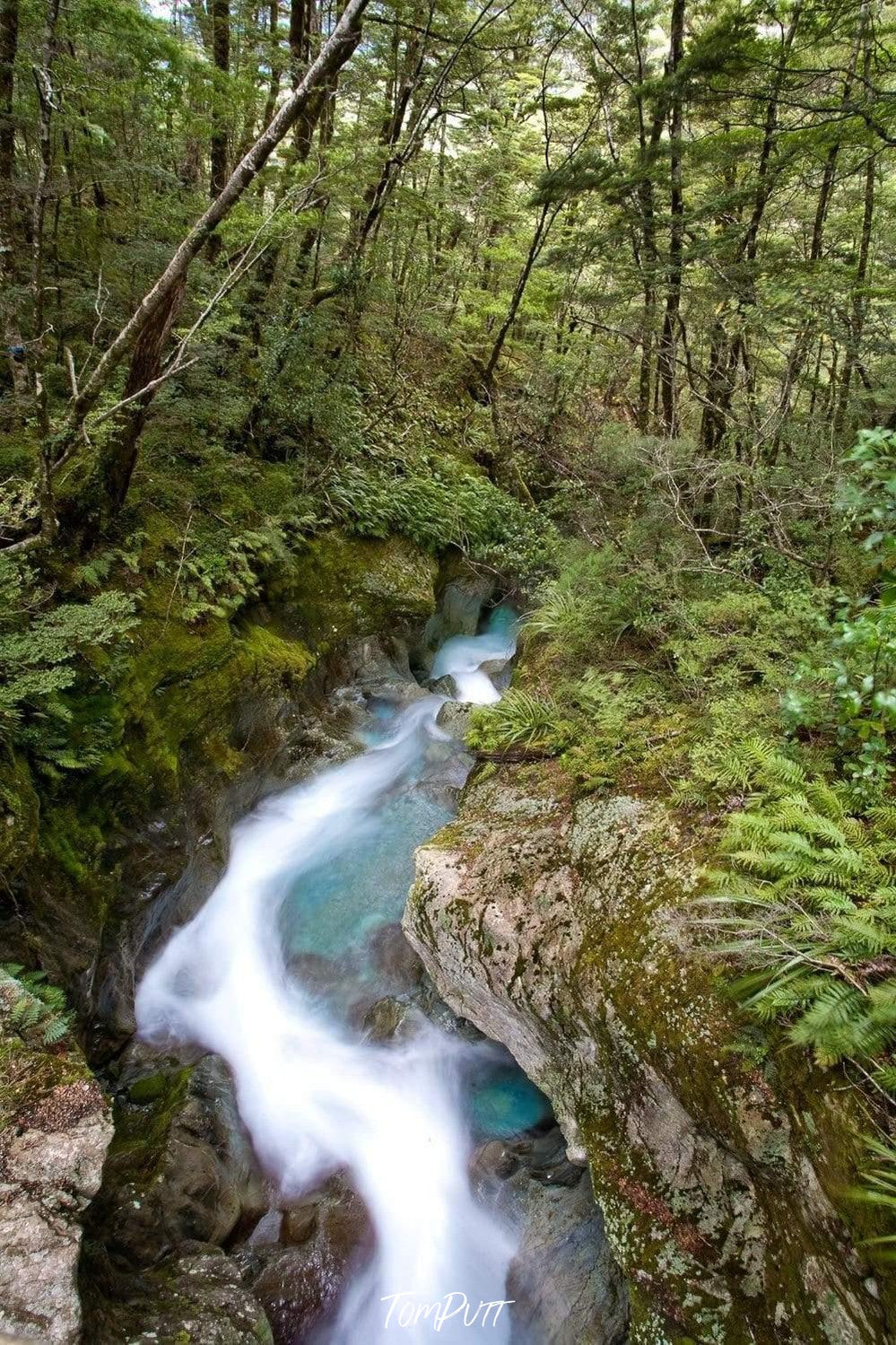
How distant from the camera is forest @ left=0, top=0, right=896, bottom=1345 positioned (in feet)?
11.1

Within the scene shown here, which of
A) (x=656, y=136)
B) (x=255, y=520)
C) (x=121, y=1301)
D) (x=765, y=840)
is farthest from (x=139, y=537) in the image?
(x=656, y=136)

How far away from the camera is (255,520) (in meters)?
7.75

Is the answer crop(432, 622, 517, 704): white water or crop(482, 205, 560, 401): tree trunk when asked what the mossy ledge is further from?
crop(482, 205, 560, 401): tree trunk

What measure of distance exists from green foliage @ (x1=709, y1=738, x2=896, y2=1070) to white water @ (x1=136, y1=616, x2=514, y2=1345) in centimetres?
341

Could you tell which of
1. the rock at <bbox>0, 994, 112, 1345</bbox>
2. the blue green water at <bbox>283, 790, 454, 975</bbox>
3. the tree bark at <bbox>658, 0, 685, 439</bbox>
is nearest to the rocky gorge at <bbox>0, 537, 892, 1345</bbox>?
the rock at <bbox>0, 994, 112, 1345</bbox>

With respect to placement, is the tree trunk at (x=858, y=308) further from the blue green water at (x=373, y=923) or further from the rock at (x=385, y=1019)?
the rock at (x=385, y=1019)

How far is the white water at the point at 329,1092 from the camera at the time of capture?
4.45 meters

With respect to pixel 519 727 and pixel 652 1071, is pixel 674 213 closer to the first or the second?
pixel 519 727

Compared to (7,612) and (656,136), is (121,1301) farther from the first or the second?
(656,136)

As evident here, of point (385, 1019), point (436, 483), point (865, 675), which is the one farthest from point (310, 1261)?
point (436, 483)

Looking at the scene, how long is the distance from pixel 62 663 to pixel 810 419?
9075 mm

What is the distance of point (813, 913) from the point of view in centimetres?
305

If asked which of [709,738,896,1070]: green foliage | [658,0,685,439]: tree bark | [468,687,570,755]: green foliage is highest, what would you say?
[658,0,685,439]: tree bark

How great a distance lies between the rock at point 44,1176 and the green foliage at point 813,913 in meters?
3.47
